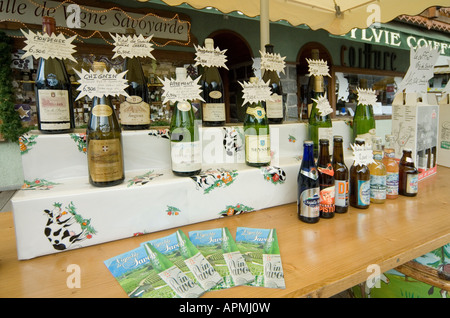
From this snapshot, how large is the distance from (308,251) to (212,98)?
0.69 meters

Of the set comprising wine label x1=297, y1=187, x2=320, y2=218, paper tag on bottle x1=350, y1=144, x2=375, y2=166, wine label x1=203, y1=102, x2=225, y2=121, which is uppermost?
wine label x1=203, y1=102, x2=225, y2=121

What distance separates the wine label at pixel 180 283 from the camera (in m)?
0.56

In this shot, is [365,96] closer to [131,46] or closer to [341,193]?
[341,193]

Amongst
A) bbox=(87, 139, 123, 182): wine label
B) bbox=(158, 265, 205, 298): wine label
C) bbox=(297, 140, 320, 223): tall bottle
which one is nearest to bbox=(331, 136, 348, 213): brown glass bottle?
bbox=(297, 140, 320, 223): tall bottle

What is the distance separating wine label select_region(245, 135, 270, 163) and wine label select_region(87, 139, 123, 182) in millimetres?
444

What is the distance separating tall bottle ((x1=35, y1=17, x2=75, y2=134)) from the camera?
0.81m

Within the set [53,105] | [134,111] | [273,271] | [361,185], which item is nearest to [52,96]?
[53,105]

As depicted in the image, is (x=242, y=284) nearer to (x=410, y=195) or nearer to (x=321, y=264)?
(x=321, y=264)

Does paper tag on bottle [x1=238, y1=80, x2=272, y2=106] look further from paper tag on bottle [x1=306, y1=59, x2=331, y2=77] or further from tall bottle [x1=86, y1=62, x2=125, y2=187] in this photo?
tall bottle [x1=86, y1=62, x2=125, y2=187]

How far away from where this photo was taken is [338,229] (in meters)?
0.85

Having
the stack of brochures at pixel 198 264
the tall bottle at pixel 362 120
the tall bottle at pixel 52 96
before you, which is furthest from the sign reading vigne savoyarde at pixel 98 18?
the stack of brochures at pixel 198 264

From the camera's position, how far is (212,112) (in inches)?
42.8
